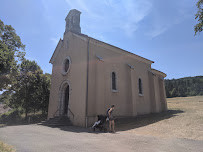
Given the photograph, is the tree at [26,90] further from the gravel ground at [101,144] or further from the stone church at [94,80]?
the gravel ground at [101,144]

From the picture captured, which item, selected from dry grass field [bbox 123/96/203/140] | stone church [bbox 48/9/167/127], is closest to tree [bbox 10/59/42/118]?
stone church [bbox 48/9/167/127]

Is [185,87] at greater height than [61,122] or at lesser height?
greater

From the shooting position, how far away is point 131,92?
14.1 metres

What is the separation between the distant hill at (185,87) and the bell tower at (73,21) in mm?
40392

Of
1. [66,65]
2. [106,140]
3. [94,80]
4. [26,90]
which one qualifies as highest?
[66,65]

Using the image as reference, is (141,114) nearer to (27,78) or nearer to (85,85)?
(85,85)

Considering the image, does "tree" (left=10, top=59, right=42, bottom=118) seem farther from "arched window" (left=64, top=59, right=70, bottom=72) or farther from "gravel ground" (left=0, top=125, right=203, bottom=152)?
"gravel ground" (left=0, top=125, right=203, bottom=152)

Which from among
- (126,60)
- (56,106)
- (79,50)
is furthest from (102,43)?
(56,106)

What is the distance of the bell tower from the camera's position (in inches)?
638

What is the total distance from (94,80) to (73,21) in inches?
336

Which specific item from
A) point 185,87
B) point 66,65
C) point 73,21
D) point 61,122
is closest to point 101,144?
point 61,122

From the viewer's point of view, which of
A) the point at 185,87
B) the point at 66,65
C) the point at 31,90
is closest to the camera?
the point at 66,65

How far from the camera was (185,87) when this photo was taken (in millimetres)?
45312

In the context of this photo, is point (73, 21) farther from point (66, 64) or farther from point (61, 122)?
point (61, 122)
